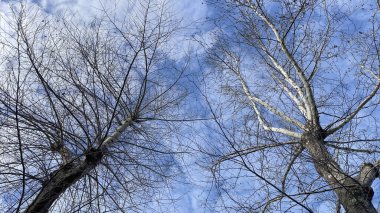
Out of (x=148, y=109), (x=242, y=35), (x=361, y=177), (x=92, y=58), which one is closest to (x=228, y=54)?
(x=242, y=35)

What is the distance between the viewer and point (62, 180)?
4.23 meters

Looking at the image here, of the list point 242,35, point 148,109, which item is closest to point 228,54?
point 242,35

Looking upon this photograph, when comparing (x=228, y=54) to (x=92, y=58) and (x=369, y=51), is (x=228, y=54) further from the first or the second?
(x=92, y=58)

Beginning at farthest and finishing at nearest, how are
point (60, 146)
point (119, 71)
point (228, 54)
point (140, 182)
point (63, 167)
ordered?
point (228, 54), point (119, 71), point (140, 182), point (60, 146), point (63, 167)

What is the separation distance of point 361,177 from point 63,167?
3.25m

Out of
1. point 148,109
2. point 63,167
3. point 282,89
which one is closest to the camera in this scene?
point 63,167

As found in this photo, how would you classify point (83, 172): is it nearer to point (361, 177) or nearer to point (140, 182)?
point (140, 182)

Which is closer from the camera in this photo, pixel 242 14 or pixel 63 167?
pixel 63 167

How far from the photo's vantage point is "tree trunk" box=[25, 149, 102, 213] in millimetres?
3922

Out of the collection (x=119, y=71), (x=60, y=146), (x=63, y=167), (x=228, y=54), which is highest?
(x=228, y=54)

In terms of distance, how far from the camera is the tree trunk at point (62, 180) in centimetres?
392

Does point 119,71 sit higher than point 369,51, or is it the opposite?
point 369,51

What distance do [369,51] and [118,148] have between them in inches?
176

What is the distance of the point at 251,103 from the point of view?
7.45m
